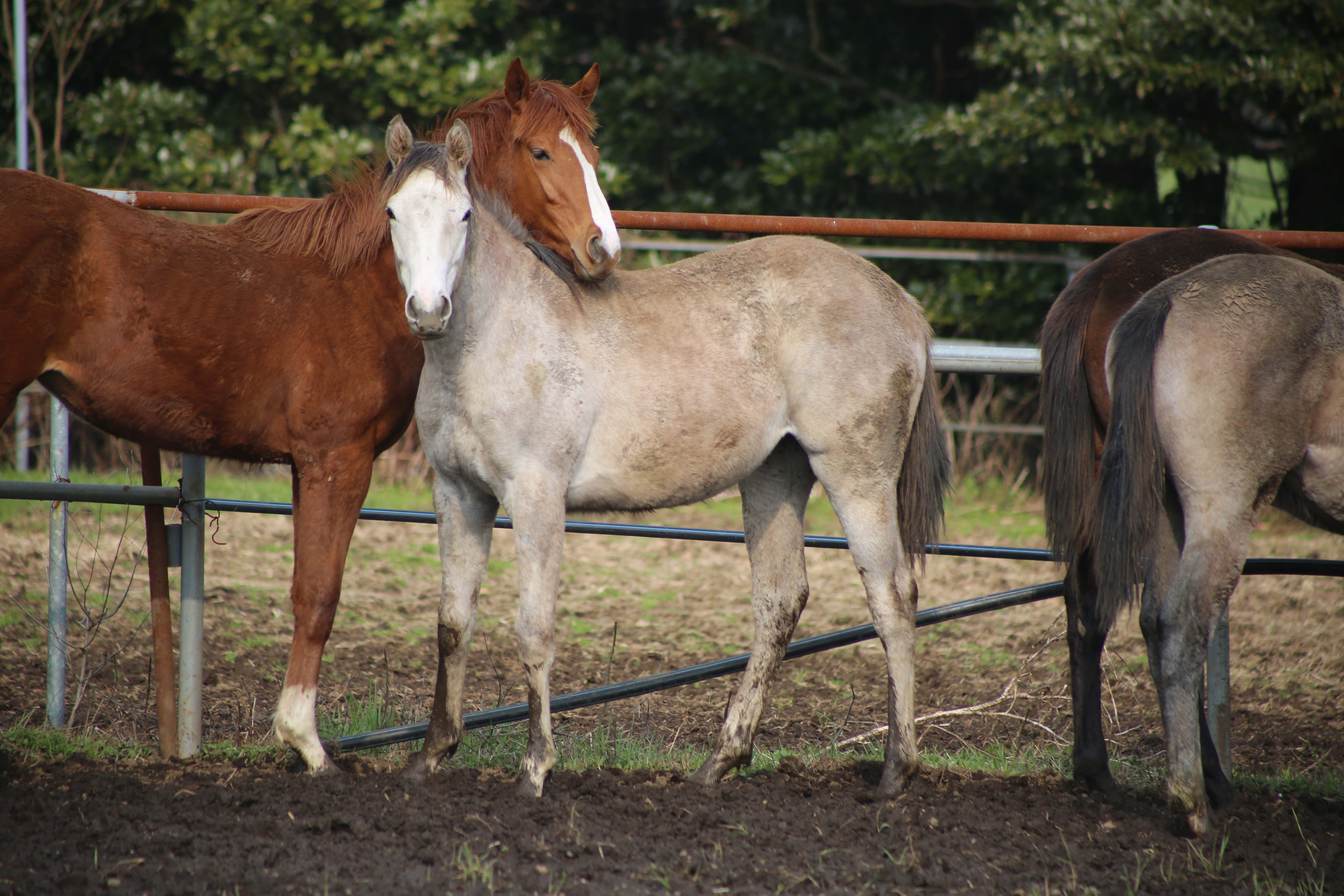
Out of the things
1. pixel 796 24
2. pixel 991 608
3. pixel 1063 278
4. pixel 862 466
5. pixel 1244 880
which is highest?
pixel 796 24

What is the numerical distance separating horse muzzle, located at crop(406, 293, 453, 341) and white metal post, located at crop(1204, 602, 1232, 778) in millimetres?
2720

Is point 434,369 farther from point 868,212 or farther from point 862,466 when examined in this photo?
point 868,212

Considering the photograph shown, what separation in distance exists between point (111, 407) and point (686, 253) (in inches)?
355

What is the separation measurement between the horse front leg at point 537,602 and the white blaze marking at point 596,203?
2.57 ft

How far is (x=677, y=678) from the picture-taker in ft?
12.2

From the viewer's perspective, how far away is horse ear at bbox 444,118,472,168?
3117 millimetres

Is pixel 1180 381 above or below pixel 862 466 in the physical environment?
above

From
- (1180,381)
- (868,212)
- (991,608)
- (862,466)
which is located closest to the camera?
(1180,381)

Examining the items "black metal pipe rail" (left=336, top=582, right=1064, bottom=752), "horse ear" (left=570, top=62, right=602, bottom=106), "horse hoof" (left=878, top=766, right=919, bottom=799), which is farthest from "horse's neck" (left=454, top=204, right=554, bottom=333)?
"horse hoof" (left=878, top=766, right=919, bottom=799)

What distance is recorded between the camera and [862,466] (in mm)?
3537

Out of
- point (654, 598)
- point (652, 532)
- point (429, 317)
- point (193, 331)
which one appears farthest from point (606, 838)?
point (654, 598)

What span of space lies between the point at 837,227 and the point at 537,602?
1.91m

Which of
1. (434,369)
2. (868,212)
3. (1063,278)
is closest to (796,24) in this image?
(868,212)

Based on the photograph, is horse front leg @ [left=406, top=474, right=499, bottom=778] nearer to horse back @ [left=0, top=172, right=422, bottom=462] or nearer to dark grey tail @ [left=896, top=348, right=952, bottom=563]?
horse back @ [left=0, top=172, right=422, bottom=462]
